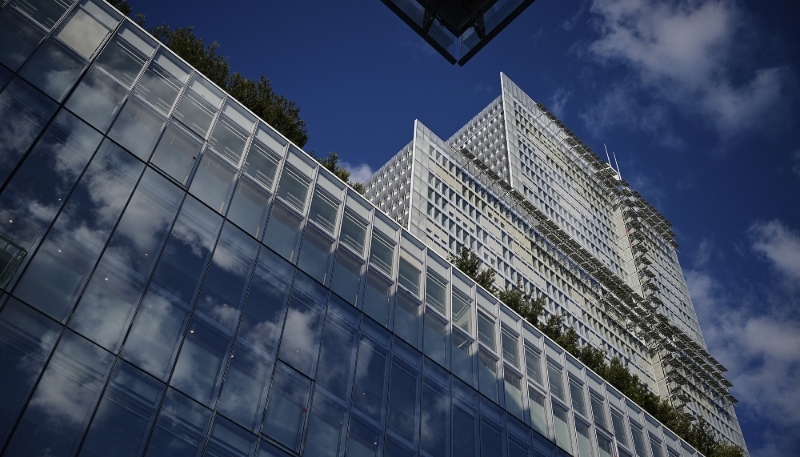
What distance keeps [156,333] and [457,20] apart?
38.8 feet

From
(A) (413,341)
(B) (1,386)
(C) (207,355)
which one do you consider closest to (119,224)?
(C) (207,355)

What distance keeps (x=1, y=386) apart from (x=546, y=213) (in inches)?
3893

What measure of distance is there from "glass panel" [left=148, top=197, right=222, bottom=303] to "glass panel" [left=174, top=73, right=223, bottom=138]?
334 cm

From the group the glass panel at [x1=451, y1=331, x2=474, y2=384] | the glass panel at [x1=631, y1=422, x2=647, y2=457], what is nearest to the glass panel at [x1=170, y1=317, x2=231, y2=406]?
the glass panel at [x1=451, y1=331, x2=474, y2=384]

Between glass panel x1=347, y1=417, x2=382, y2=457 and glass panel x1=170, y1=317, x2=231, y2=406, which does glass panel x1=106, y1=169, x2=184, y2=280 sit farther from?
glass panel x1=347, y1=417, x2=382, y2=457

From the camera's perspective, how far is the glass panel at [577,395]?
3158cm

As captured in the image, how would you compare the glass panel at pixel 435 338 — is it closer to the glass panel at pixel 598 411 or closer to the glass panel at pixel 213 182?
the glass panel at pixel 213 182

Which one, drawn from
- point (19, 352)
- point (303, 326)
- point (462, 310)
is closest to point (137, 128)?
point (303, 326)

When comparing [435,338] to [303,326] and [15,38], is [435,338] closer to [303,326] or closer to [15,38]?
[303,326]

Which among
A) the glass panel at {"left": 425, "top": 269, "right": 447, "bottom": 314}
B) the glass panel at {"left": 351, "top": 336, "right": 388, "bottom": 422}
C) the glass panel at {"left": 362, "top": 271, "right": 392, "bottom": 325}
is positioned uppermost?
the glass panel at {"left": 425, "top": 269, "right": 447, "bottom": 314}

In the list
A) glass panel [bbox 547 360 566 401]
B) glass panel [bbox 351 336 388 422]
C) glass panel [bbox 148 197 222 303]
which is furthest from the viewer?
glass panel [bbox 547 360 566 401]

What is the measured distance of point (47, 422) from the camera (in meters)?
14.7

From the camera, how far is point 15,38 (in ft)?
63.5

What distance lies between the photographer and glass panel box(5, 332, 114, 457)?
1432 centimetres
